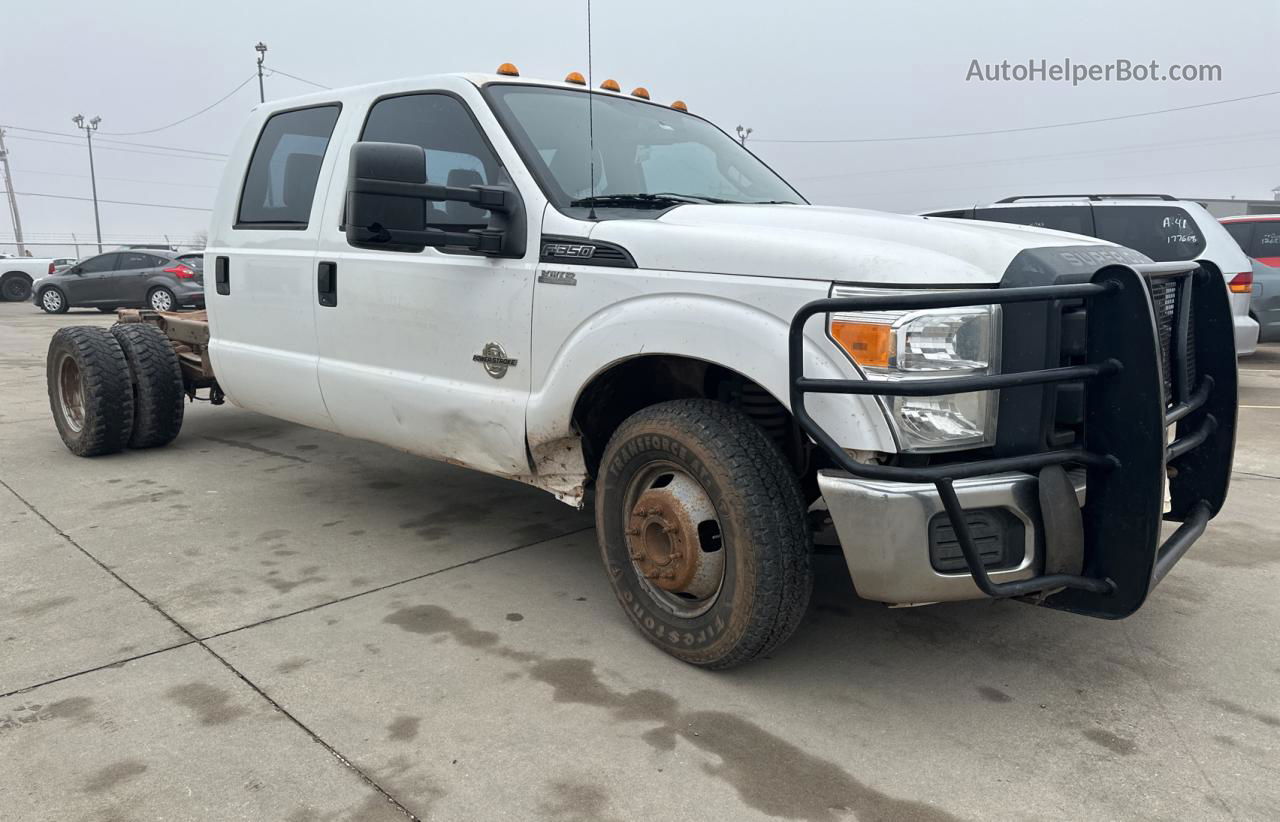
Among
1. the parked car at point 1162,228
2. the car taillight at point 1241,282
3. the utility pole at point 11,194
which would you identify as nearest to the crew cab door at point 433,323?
the parked car at point 1162,228

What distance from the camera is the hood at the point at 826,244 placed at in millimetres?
2447

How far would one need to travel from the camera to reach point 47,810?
2227 mm

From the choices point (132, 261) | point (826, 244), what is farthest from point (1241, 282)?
point (132, 261)

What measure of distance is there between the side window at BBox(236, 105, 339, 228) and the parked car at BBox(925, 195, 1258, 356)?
6763 millimetres

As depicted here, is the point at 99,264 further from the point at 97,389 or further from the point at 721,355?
the point at 721,355

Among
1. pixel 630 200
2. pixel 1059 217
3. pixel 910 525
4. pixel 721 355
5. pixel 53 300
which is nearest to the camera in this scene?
pixel 910 525

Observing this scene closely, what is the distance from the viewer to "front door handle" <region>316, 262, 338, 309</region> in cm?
403

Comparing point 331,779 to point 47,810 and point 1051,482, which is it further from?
point 1051,482

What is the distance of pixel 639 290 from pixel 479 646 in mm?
1328

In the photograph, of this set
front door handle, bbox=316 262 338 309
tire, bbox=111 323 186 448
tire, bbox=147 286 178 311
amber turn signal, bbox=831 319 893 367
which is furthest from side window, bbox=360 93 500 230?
tire, bbox=147 286 178 311

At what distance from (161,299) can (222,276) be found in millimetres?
16761

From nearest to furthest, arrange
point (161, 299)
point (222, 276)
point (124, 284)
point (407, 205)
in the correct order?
point (407, 205)
point (222, 276)
point (161, 299)
point (124, 284)

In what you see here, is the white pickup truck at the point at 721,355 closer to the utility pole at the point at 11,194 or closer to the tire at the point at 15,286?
the tire at the point at 15,286

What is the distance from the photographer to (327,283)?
13.3 feet
